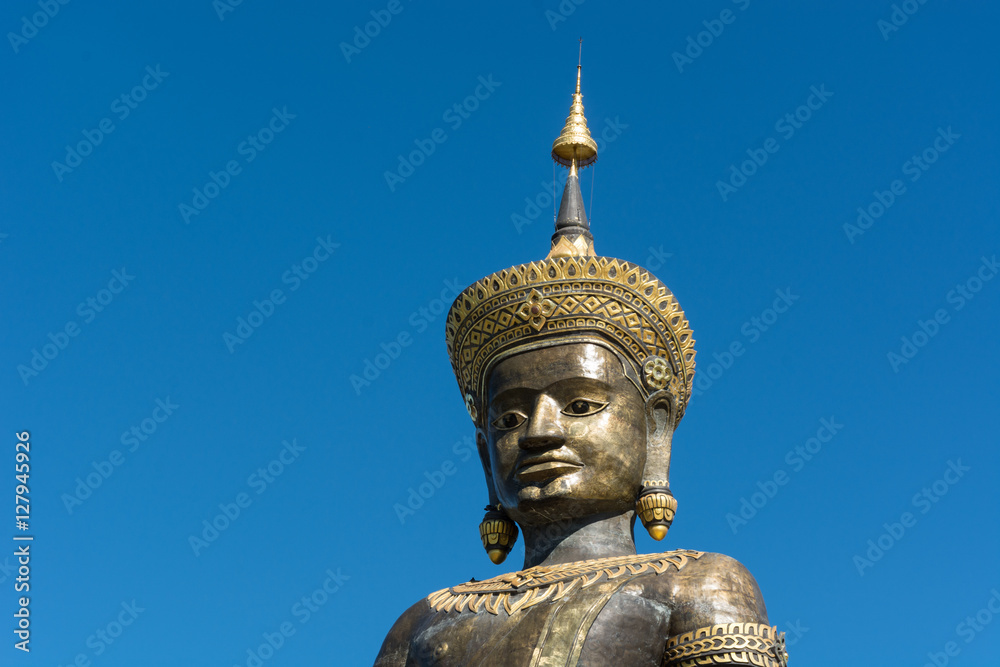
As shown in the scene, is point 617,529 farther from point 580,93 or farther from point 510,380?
point 580,93

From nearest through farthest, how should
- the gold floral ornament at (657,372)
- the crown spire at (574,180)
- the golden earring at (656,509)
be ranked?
the golden earring at (656,509)
the gold floral ornament at (657,372)
the crown spire at (574,180)

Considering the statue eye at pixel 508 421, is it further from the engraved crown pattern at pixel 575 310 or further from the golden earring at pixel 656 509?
the golden earring at pixel 656 509

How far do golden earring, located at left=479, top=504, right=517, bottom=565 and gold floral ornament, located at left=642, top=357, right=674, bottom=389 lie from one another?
187 centimetres

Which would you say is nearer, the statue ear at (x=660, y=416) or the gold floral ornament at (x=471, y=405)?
the statue ear at (x=660, y=416)

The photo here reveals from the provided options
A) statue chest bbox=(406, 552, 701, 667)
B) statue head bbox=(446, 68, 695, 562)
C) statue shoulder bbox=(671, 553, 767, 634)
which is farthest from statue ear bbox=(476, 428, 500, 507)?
statue shoulder bbox=(671, 553, 767, 634)

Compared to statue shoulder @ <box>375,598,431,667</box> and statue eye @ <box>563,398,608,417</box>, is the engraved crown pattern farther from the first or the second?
statue shoulder @ <box>375,598,431,667</box>

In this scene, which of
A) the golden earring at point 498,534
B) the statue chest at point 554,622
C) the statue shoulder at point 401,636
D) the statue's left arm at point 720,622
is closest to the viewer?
the statue's left arm at point 720,622

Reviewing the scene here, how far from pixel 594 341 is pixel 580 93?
11.4ft

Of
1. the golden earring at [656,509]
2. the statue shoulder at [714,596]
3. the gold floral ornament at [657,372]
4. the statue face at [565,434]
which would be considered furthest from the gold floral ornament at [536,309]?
the statue shoulder at [714,596]

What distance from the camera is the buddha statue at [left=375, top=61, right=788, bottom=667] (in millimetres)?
12273

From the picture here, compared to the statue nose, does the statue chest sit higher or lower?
lower

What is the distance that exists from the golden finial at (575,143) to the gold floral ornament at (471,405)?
2.81 metres

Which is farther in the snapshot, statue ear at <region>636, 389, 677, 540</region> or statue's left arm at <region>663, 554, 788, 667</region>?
statue ear at <region>636, 389, 677, 540</region>

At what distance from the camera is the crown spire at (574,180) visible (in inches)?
589
